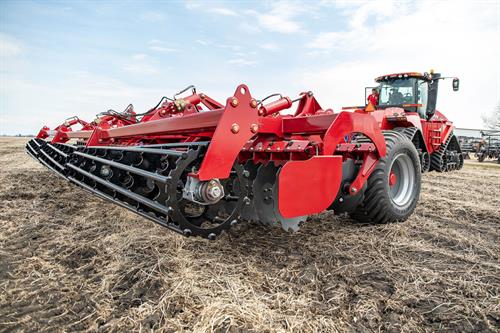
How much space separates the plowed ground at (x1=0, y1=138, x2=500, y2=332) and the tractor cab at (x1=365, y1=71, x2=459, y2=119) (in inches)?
214

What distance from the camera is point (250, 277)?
2562mm

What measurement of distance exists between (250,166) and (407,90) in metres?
7.29

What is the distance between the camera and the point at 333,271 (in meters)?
2.71

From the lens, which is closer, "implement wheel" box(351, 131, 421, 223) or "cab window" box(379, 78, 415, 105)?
"implement wheel" box(351, 131, 421, 223)

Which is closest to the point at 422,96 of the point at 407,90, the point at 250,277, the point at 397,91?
the point at 407,90

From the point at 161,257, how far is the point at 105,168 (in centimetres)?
156

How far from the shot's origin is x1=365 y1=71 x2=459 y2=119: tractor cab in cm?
893

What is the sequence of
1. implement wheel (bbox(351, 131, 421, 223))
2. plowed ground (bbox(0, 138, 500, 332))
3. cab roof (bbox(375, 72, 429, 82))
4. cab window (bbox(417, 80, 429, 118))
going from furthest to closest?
cab window (bbox(417, 80, 429, 118))
cab roof (bbox(375, 72, 429, 82))
implement wheel (bbox(351, 131, 421, 223))
plowed ground (bbox(0, 138, 500, 332))

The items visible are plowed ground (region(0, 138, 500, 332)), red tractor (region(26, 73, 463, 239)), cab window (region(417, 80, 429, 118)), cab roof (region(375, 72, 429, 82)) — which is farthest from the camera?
cab window (region(417, 80, 429, 118))

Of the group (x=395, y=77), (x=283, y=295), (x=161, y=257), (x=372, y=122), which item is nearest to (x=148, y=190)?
(x=161, y=257)

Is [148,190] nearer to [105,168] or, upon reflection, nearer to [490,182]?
[105,168]

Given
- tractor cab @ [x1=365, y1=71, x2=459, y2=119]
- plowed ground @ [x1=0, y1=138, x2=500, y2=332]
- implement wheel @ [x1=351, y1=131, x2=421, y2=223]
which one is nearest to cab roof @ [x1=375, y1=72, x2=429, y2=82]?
tractor cab @ [x1=365, y1=71, x2=459, y2=119]

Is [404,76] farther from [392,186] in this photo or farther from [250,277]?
[250,277]

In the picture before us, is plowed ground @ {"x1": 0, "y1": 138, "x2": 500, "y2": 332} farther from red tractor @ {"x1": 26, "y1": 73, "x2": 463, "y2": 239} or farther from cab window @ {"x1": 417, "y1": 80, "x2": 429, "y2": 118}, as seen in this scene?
cab window @ {"x1": 417, "y1": 80, "x2": 429, "y2": 118}
